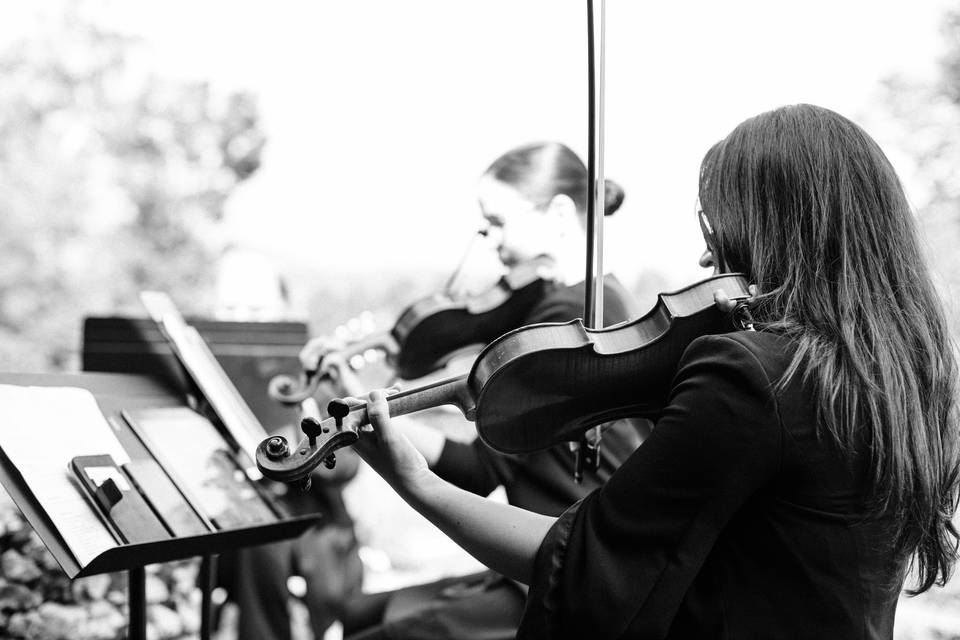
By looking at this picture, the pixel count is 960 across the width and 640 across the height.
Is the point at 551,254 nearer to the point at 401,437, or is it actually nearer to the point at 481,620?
the point at 481,620

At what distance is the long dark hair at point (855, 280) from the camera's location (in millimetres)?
877

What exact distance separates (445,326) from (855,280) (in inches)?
55.1

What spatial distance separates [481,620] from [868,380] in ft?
3.70

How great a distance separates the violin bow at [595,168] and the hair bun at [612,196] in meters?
0.54

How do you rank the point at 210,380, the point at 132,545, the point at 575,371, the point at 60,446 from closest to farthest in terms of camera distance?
the point at 575,371 < the point at 132,545 < the point at 60,446 < the point at 210,380

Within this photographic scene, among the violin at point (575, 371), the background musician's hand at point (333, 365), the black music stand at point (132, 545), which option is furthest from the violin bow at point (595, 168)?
the background musician's hand at point (333, 365)

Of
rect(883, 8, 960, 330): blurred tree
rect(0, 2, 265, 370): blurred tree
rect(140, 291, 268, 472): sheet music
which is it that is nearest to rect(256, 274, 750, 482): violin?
Result: rect(140, 291, 268, 472): sheet music

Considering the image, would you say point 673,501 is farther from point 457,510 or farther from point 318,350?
point 318,350

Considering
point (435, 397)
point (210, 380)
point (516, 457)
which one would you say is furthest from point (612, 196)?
point (435, 397)

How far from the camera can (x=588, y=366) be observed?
1.09 m

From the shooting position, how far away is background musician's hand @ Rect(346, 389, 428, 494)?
3.22ft

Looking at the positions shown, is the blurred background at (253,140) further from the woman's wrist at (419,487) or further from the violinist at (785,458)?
the woman's wrist at (419,487)

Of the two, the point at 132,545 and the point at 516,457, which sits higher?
the point at 132,545

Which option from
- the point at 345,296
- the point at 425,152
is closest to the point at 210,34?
the point at 425,152
